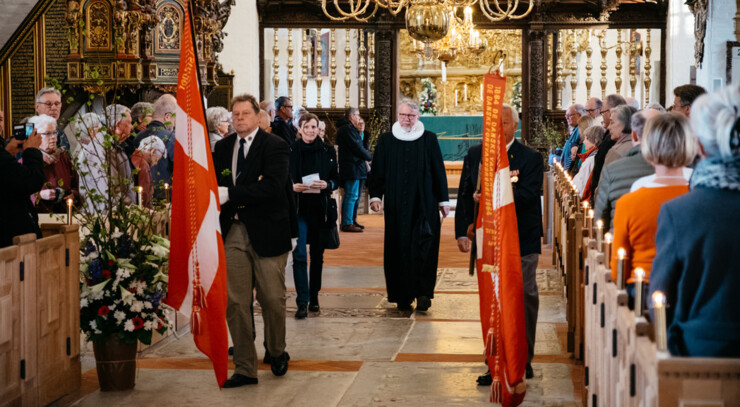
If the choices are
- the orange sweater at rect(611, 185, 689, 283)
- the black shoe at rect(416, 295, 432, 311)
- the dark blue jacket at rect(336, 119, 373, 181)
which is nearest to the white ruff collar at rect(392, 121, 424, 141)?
the black shoe at rect(416, 295, 432, 311)

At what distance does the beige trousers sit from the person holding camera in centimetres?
110

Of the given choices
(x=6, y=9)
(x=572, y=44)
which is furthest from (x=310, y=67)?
(x=6, y=9)

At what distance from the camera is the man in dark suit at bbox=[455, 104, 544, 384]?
19.8 feet

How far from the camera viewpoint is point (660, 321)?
2861mm

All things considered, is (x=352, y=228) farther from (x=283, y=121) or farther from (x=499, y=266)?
(x=499, y=266)

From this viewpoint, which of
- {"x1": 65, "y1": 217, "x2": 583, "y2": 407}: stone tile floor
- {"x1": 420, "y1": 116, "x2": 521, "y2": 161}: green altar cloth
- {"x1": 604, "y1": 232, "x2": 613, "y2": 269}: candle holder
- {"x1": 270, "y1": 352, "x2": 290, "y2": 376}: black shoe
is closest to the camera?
{"x1": 604, "y1": 232, "x2": 613, "y2": 269}: candle holder

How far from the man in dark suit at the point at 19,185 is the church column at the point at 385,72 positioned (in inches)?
445

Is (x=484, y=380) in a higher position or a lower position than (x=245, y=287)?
lower

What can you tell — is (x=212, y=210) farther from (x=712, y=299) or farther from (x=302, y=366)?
(x=712, y=299)

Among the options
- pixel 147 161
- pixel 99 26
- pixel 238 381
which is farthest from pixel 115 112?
pixel 99 26

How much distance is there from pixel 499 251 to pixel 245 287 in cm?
160

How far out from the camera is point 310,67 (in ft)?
70.3

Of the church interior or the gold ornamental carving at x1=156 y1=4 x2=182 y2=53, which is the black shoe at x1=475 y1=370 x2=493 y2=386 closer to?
the church interior

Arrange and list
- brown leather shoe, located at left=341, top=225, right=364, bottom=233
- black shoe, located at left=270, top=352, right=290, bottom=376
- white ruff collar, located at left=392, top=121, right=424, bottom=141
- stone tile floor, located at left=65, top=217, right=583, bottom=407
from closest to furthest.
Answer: stone tile floor, located at left=65, top=217, right=583, bottom=407, black shoe, located at left=270, top=352, right=290, bottom=376, white ruff collar, located at left=392, top=121, right=424, bottom=141, brown leather shoe, located at left=341, top=225, right=364, bottom=233
